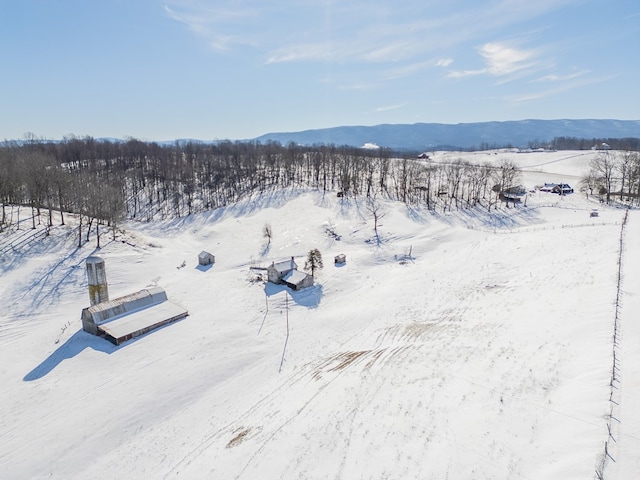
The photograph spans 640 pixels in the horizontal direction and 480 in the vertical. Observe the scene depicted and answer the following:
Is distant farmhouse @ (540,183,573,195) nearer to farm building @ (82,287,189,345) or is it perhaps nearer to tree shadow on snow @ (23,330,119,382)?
farm building @ (82,287,189,345)

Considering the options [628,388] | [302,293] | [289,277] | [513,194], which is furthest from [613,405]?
[513,194]

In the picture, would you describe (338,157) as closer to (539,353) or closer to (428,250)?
(428,250)

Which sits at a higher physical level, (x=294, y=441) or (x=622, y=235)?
(x=622, y=235)

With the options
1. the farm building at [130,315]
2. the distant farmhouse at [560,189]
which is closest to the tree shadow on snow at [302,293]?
the farm building at [130,315]

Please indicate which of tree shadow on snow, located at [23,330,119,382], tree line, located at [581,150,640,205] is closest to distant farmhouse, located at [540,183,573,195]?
tree line, located at [581,150,640,205]

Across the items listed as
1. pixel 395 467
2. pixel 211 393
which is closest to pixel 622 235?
pixel 395 467

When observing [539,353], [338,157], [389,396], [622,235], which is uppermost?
[338,157]

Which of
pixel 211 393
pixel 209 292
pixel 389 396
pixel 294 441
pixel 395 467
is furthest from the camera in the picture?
pixel 209 292

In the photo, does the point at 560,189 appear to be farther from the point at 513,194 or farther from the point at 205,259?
the point at 205,259
